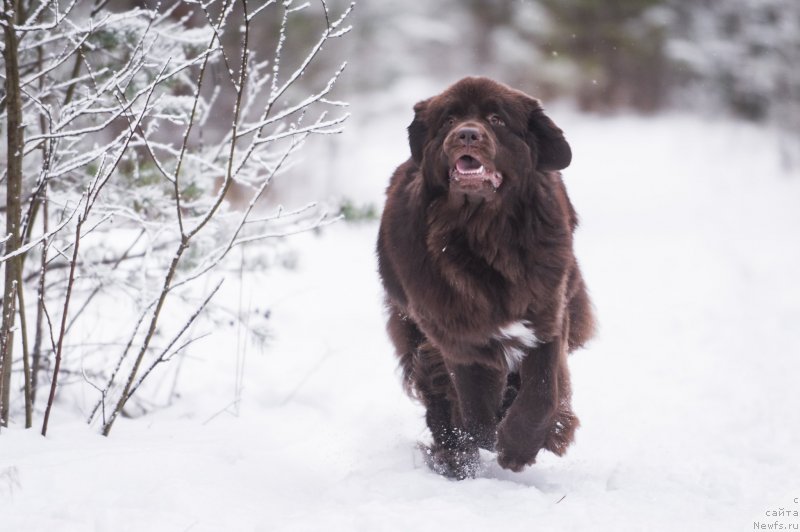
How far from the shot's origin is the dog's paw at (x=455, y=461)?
325 centimetres

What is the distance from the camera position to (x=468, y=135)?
2885 mm

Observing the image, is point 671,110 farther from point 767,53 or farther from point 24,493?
point 24,493

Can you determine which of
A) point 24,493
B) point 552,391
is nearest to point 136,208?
point 24,493

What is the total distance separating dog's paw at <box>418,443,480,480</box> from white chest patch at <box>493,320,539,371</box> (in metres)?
0.48

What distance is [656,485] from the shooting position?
2977 mm

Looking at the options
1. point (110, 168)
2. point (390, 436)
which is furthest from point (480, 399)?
point (110, 168)

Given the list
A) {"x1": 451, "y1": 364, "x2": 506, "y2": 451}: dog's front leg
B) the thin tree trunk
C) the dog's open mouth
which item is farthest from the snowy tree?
{"x1": 451, "y1": 364, "x2": 506, "y2": 451}: dog's front leg

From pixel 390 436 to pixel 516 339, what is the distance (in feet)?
3.73

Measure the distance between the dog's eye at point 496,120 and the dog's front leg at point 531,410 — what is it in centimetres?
93

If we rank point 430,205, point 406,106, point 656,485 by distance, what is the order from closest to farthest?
point 656,485
point 430,205
point 406,106

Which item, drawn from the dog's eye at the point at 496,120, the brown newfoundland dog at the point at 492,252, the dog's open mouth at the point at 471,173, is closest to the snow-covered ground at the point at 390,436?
the brown newfoundland dog at the point at 492,252

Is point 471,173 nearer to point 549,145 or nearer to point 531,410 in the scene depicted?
point 549,145

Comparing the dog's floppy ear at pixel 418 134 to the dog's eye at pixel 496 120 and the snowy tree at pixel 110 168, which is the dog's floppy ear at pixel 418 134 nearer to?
the dog's eye at pixel 496 120

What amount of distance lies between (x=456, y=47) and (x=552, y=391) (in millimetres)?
20586
